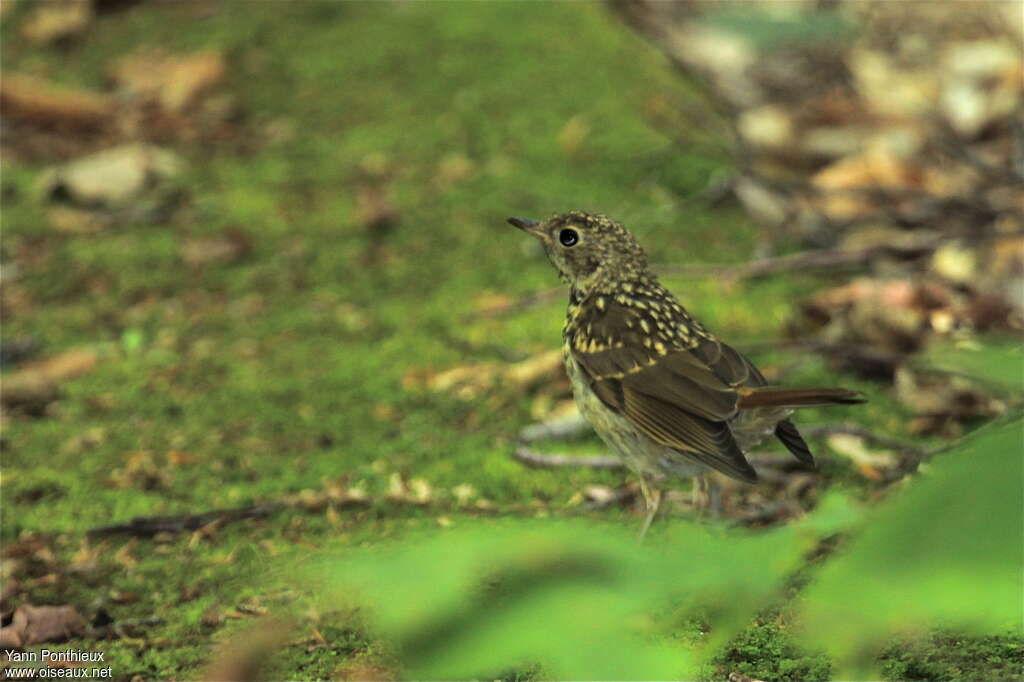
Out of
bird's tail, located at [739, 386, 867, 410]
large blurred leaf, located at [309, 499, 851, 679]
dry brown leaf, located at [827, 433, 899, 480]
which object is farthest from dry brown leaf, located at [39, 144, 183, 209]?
large blurred leaf, located at [309, 499, 851, 679]

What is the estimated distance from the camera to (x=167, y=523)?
11.1 feet

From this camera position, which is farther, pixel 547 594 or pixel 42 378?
pixel 42 378

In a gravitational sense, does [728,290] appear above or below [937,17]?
A: below

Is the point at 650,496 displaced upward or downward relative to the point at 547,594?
downward

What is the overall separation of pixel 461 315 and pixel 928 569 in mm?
4131

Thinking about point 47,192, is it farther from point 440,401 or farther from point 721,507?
point 721,507

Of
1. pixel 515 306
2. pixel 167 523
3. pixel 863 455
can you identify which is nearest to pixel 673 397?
pixel 863 455

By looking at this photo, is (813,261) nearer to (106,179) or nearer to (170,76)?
(106,179)

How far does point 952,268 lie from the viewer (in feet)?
16.4

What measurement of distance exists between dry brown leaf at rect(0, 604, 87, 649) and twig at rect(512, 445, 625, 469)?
1471mm

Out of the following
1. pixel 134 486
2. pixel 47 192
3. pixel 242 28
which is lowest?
pixel 134 486

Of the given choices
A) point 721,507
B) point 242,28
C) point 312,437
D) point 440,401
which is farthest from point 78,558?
point 242,28

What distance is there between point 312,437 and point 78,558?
1.03m

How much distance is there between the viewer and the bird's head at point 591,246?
10.9 ft
